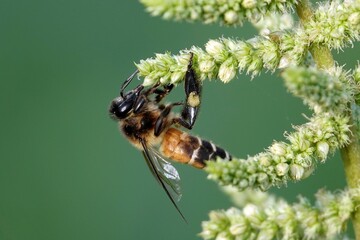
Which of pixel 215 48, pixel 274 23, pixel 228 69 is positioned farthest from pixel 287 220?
pixel 274 23

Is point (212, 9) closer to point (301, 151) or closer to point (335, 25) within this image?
point (335, 25)

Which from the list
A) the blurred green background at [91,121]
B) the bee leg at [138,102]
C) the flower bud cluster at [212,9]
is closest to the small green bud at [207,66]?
the flower bud cluster at [212,9]

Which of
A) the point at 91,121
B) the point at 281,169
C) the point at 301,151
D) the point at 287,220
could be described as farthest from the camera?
the point at 91,121

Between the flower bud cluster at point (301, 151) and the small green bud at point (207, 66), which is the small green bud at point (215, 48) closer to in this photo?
the small green bud at point (207, 66)

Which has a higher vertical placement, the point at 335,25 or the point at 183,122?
the point at 183,122

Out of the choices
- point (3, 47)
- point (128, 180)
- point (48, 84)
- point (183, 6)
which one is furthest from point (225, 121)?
point (183, 6)

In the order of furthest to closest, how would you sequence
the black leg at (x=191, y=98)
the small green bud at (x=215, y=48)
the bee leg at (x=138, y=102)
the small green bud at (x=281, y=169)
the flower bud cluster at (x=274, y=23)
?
the bee leg at (x=138, y=102) < the black leg at (x=191, y=98) < the flower bud cluster at (x=274, y=23) < the small green bud at (x=215, y=48) < the small green bud at (x=281, y=169)
